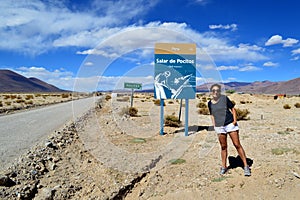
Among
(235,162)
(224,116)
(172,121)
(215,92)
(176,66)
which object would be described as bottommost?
(235,162)

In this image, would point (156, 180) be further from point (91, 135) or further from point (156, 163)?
point (91, 135)

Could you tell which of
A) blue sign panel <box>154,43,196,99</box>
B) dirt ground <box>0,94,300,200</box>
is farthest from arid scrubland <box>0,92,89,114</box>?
dirt ground <box>0,94,300,200</box>

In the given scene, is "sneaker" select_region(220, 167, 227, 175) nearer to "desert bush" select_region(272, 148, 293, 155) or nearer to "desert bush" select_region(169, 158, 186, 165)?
"desert bush" select_region(169, 158, 186, 165)

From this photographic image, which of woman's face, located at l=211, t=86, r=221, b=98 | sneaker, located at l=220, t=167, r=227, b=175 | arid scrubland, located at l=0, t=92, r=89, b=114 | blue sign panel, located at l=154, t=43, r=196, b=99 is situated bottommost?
sneaker, located at l=220, t=167, r=227, b=175

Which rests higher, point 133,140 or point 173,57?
point 173,57

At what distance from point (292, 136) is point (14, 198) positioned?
8.77 metres

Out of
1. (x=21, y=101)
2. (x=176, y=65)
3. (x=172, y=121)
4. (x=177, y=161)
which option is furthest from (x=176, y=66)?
(x=21, y=101)

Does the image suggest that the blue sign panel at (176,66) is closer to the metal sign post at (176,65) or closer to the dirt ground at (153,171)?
the metal sign post at (176,65)

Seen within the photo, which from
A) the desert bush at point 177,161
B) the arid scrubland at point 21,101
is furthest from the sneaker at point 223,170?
the arid scrubland at point 21,101

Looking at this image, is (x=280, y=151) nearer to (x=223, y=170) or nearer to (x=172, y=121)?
(x=223, y=170)

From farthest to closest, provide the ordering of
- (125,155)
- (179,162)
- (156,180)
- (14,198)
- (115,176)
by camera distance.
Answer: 1. (125,155)
2. (179,162)
3. (115,176)
4. (156,180)
5. (14,198)

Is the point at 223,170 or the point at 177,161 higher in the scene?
the point at 223,170

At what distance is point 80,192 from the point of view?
5.44 metres

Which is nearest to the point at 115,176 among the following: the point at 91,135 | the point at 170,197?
the point at 170,197
